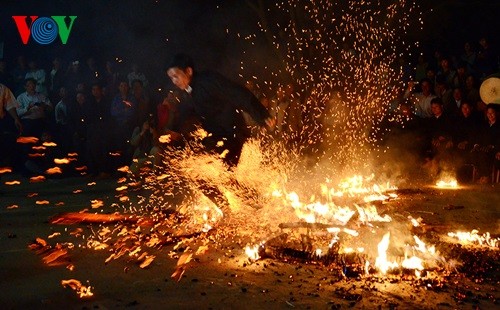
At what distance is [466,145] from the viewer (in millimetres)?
10922

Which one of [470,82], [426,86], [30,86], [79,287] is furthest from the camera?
[30,86]

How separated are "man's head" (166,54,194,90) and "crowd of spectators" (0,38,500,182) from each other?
4.20 m

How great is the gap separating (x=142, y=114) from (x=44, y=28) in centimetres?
563

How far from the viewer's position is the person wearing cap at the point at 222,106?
23.1 feet

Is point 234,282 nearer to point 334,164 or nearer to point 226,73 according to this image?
point 334,164

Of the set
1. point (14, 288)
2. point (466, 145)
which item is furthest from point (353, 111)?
point (14, 288)

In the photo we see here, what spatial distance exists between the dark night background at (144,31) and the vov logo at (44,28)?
13 cm

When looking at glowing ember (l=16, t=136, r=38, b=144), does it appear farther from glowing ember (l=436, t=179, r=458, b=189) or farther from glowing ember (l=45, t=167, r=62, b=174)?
glowing ember (l=436, t=179, r=458, b=189)

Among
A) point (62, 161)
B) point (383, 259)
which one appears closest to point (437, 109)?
point (383, 259)

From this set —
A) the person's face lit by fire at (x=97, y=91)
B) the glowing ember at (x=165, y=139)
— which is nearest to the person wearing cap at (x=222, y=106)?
the glowing ember at (x=165, y=139)

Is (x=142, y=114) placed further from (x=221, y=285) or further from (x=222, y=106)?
(x=221, y=285)

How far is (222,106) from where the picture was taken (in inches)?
285

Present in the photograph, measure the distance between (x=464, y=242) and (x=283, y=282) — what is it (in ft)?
7.46

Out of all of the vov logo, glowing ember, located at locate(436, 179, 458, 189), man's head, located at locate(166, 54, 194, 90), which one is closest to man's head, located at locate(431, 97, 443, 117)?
glowing ember, located at locate(436, 179, 458, 189)
